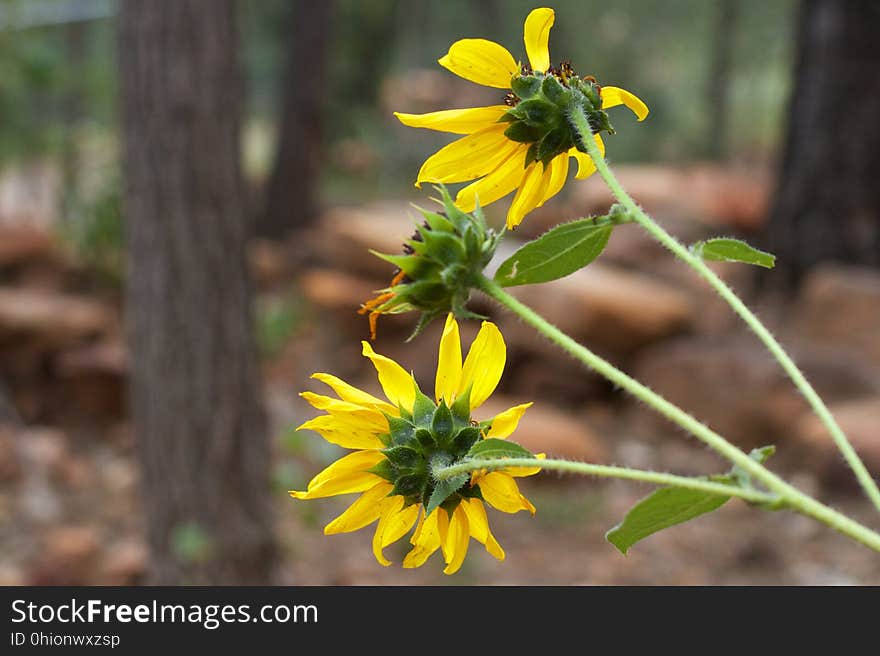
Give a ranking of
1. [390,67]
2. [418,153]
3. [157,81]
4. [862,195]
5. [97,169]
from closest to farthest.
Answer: [157,81]
[862,195]
[97,169]
[390,67]
[418,153]

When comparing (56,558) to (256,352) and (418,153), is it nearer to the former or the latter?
(256,352)

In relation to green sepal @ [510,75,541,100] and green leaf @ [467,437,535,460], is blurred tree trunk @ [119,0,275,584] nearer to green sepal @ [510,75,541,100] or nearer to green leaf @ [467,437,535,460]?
green sepal @ [510,75,541,100]

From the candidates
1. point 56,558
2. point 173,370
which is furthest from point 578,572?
point 56,558

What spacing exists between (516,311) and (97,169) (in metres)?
6.27

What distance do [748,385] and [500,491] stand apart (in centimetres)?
375

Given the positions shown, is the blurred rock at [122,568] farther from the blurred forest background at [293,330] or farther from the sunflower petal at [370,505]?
the sunflower petal at [370,505]

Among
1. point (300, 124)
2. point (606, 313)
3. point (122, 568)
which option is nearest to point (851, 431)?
point (606, 313)

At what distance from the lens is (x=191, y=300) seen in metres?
2.88

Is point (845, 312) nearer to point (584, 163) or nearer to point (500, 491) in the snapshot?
point (584, 163)

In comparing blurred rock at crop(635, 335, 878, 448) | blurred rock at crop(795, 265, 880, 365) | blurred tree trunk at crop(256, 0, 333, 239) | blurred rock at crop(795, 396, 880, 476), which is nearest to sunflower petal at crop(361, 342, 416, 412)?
blurred rock at crop(795, 396, 880, 476)

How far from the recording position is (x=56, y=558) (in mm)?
3506

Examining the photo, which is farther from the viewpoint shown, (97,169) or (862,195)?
(97,169)

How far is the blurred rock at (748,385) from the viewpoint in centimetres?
402

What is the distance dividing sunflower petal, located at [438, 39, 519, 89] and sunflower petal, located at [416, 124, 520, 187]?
33 millimetres
